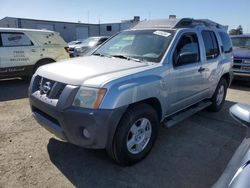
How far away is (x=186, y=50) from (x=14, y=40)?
6.25m

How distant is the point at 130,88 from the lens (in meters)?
2.81

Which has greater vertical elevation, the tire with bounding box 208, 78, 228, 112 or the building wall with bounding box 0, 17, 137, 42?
the building wall with bounding box 0, 17, 137, 42

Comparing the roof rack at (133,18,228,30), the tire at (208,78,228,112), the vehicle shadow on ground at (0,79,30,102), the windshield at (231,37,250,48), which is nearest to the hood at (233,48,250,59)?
the windshield at (231,37,250,48)

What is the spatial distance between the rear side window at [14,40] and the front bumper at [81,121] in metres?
5.90

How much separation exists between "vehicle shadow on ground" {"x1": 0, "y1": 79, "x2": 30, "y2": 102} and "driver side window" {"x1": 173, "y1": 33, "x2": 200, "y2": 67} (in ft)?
15.4

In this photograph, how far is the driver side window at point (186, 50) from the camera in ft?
12.0

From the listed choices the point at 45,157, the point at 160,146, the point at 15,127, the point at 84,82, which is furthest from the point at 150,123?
the point at 15,127

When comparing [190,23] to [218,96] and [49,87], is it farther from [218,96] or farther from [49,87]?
[49,87]

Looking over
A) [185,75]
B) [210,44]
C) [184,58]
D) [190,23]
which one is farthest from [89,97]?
[210,44]

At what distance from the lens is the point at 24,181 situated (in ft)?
9.34

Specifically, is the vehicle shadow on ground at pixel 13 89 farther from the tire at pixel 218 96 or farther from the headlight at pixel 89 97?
the tire at pixel 218 96

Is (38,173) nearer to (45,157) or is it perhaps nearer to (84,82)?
(45,157)

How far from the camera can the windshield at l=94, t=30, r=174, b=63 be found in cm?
365

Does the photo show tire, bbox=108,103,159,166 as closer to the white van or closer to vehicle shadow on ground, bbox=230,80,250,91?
the white van
